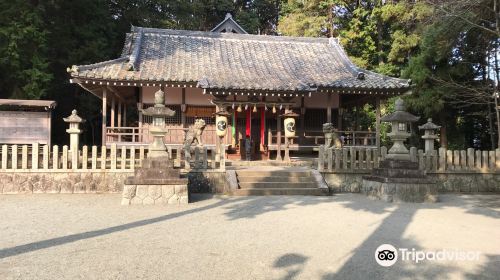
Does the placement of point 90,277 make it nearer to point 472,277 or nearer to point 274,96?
point 472,277

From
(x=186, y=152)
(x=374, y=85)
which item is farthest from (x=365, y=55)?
(x=186, y=152)

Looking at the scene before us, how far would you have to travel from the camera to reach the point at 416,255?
4637mm

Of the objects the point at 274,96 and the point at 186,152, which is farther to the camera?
the point at 274,96

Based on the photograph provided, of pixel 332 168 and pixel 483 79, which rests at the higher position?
pixel 483 79

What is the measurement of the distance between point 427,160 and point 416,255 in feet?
25.8

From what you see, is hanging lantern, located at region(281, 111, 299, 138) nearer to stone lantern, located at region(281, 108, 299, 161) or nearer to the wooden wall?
stone lantern, located at region(281, 108, 299, 161)

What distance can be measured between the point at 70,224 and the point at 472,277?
19.3ft

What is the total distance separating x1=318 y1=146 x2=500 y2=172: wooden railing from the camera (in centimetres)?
1141

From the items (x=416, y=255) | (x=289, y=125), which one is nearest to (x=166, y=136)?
(x=289, y=125)

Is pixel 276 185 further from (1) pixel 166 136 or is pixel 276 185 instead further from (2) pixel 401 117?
(1) pixel 166 136

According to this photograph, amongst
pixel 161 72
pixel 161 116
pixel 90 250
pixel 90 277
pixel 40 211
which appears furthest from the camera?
pixel 161 72

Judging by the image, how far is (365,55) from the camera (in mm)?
25062

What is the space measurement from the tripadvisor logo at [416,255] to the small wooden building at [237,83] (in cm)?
947

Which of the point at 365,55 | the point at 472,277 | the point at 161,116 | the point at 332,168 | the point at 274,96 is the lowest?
the point at 472,277
